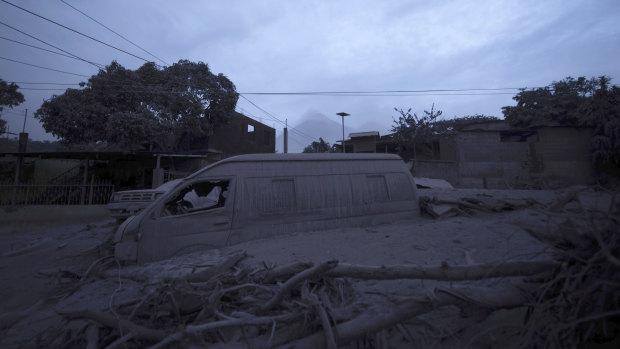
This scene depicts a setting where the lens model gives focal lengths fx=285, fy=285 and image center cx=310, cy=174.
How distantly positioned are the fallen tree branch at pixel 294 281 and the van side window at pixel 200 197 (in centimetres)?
329

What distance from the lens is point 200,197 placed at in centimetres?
580

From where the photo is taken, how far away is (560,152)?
17328 millimetres

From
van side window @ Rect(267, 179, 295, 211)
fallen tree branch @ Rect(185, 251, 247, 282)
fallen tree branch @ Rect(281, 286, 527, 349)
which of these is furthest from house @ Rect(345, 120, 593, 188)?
fallen tree branch @ Rect(281, 286, 527, 349)

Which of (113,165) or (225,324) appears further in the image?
(113,165)

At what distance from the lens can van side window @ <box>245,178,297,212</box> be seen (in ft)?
17.5

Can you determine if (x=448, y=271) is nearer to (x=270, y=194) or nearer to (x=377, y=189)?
(x=270, y=194)

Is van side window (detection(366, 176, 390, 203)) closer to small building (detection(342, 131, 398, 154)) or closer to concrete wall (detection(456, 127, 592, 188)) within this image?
concrete wall (detection(456, 127, 592, 188))

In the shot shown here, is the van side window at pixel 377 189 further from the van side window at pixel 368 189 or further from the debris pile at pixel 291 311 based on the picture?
the debris pile at pixel 291 311

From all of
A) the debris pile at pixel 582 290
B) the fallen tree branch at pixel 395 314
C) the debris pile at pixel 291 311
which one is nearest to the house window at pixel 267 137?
the debris pile at pixel 291 311

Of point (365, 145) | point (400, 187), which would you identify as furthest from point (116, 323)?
point (365, 145)

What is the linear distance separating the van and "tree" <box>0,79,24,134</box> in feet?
62.3

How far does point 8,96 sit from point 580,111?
1345 inches

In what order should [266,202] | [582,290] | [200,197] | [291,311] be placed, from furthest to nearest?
[200,197] → [266,202] → [291,311] → [582,290]

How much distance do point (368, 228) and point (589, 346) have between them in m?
4.15
